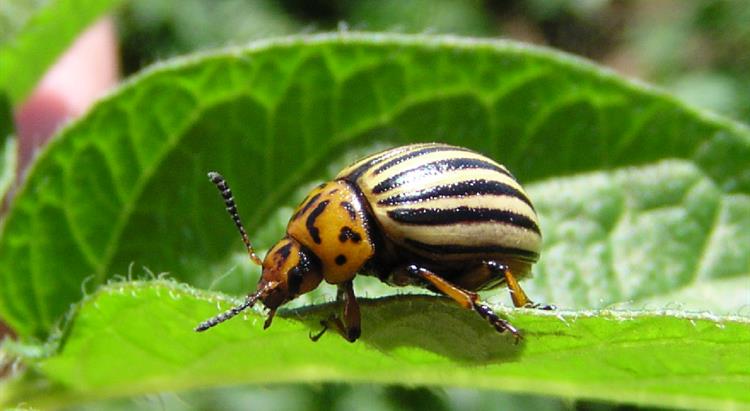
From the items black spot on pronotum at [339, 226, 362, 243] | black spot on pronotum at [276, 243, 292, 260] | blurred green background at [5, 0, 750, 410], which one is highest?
blurred green background at [5, 0, 750, 410]

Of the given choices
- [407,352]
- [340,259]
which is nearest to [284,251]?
[340,259]

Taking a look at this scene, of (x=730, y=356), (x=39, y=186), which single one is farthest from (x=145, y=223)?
(x=730, y=356)

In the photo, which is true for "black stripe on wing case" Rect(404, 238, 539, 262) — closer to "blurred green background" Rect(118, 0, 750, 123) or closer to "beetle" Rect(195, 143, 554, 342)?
"beetle" Rect(195, 143, 554, 342)

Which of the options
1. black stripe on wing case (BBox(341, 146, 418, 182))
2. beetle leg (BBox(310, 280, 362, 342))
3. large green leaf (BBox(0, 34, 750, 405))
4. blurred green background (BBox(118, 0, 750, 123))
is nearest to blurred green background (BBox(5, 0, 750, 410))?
blurred green background (BBox(118, 0, 750, 123))

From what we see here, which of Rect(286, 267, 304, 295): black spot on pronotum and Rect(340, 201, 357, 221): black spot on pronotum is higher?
Rect(340, 201, 357, 221): black spot on pronotum

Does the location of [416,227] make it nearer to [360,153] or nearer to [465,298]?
[465,298]

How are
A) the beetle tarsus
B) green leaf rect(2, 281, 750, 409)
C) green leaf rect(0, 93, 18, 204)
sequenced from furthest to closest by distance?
green leaf rect(0, 93, 18, 204) < the beetle tarsus < green leaf rect(2, 281, 750, 409)
